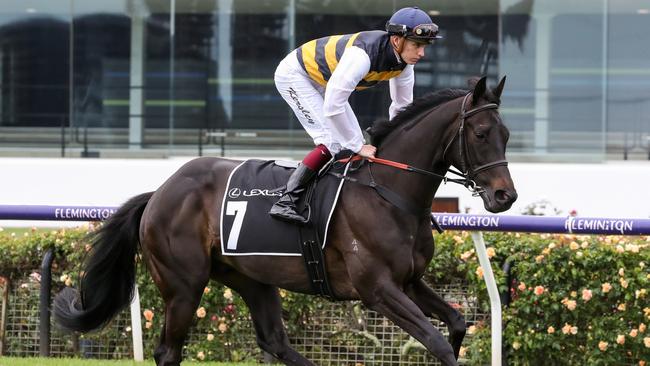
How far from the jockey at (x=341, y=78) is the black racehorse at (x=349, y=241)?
0.60 ft

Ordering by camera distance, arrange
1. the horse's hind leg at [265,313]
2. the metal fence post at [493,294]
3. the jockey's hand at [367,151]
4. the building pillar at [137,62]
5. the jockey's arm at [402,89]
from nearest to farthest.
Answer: the jockey's hand at [367,151] < the jockey's arm at [402,89] < the horse's hind leg at [265,313] < the metal fence post at [493,294] < the building pillar at [137,62]

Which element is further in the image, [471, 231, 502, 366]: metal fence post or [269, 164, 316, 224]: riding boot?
[471, 231, 502, 366]: metal fence post

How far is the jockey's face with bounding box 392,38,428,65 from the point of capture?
16.1ft

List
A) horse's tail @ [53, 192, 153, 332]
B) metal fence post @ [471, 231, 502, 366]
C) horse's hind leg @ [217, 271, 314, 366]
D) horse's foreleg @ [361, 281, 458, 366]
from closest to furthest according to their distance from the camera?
horse's foreleg @ [361, 281, 458, 366], horse's hind leg @ [217, 271, 314, 366], horse's tail @ [53, 192, 153, 332], metal fence post @ [471, 231, 502, 366]

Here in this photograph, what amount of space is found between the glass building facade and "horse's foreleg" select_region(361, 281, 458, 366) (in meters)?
9.07

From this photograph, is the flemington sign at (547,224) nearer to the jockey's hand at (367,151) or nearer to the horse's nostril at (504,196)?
the jockey's hand at (367,151)

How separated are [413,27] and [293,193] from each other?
0.92 m

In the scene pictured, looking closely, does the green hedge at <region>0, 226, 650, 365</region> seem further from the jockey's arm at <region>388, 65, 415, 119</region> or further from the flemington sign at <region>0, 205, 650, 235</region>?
the jockey's arm at <region>388, 65, 415, 119</region>

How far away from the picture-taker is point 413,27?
489 cm

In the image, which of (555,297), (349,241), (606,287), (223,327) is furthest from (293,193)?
(606,287)

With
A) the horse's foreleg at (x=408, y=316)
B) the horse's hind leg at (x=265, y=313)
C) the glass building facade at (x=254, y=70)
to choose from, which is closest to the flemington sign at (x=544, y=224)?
the horse's hind leg at (x=265, y=313)

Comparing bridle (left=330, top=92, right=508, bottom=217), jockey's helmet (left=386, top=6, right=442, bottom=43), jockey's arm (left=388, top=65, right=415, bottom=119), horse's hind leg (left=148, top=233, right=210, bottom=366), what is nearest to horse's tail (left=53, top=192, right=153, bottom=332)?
horse's hind leg (left=148, top=233, right=210, bottom=366)

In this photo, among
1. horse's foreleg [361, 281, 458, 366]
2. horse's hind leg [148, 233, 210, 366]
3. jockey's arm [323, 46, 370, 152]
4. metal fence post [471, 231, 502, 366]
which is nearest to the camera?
horse's foreleg [361, 281, 458, 366]

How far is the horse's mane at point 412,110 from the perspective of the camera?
16.5ft
